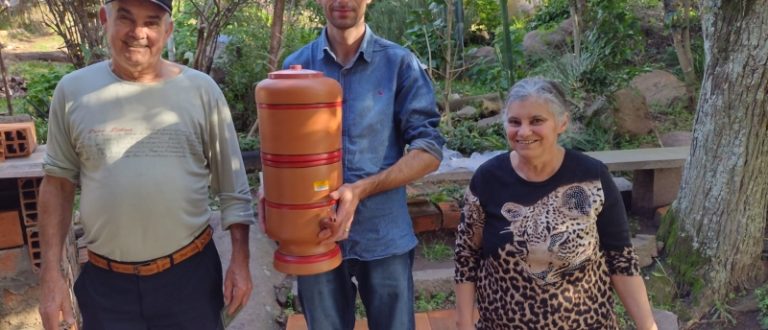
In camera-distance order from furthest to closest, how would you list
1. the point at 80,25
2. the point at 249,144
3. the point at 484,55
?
1. the point at 484,55
2. the point at 249,144
3. the point at 80,25

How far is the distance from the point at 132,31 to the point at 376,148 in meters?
0.84

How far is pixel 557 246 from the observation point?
192 centimetres

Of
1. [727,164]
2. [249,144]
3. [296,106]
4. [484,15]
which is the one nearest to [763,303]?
[727,164]

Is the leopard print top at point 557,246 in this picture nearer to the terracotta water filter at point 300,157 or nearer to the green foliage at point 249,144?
the terracotta water filter at point 300,157

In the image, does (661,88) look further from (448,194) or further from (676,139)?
(448,194)

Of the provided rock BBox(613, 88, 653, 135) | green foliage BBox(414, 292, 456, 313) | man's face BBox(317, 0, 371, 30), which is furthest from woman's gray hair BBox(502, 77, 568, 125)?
rock BBox(613, 88, 653, 135)

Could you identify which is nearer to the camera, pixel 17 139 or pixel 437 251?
pixel 17 139

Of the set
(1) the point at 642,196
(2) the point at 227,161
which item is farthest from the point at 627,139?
(2) the point at 227,161

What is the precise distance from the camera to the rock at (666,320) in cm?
327

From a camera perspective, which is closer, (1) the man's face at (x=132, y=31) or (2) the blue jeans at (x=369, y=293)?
(1) the man's face at (x=132, y=31)

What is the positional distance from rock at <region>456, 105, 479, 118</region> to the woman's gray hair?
499 centimetres

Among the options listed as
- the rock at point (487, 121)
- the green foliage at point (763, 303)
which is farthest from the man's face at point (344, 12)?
the rock at point (487, 121)

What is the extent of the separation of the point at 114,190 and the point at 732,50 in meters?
3.16

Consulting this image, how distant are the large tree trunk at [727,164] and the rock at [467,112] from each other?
11.3 feet
